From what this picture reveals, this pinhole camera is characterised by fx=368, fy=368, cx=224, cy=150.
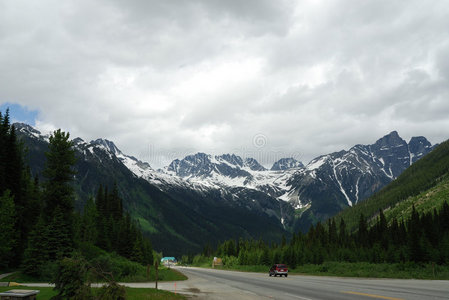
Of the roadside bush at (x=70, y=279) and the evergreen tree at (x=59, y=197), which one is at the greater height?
the evergreen tree at (x=59, y=197)

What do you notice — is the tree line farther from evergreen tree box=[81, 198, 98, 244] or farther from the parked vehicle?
evergreen tree box=[81, 198, 98, 244]

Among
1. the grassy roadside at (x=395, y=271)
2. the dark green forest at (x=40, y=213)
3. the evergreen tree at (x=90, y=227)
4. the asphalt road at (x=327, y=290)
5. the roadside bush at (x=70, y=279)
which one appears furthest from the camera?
the evergreen tree at (x=90, y=227)

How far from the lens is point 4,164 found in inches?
2200

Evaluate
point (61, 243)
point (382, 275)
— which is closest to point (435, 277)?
point (382, 275)

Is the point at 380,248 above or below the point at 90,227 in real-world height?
below

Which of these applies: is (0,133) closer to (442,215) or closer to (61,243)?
(61,243)

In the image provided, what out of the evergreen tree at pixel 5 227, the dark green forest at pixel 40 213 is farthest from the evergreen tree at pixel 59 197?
the evergreen tree at pixel 5 227

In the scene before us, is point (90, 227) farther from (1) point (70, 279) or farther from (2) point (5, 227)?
(1) point (70, 279)

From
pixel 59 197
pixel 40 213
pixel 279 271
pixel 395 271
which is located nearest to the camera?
pixel 59 197

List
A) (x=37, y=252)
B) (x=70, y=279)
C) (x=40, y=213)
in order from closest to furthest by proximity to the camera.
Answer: (x=70, y=279) → (x=37, y=252) → (x=40, y=213)

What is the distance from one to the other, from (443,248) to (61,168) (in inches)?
2792

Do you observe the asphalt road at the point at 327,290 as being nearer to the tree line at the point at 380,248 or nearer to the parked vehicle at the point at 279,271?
the parked vehicle at the point at 279,271

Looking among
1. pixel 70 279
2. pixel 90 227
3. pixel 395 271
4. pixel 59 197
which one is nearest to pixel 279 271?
pixel 395 271

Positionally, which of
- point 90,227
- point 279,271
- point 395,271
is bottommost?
point 279,271
